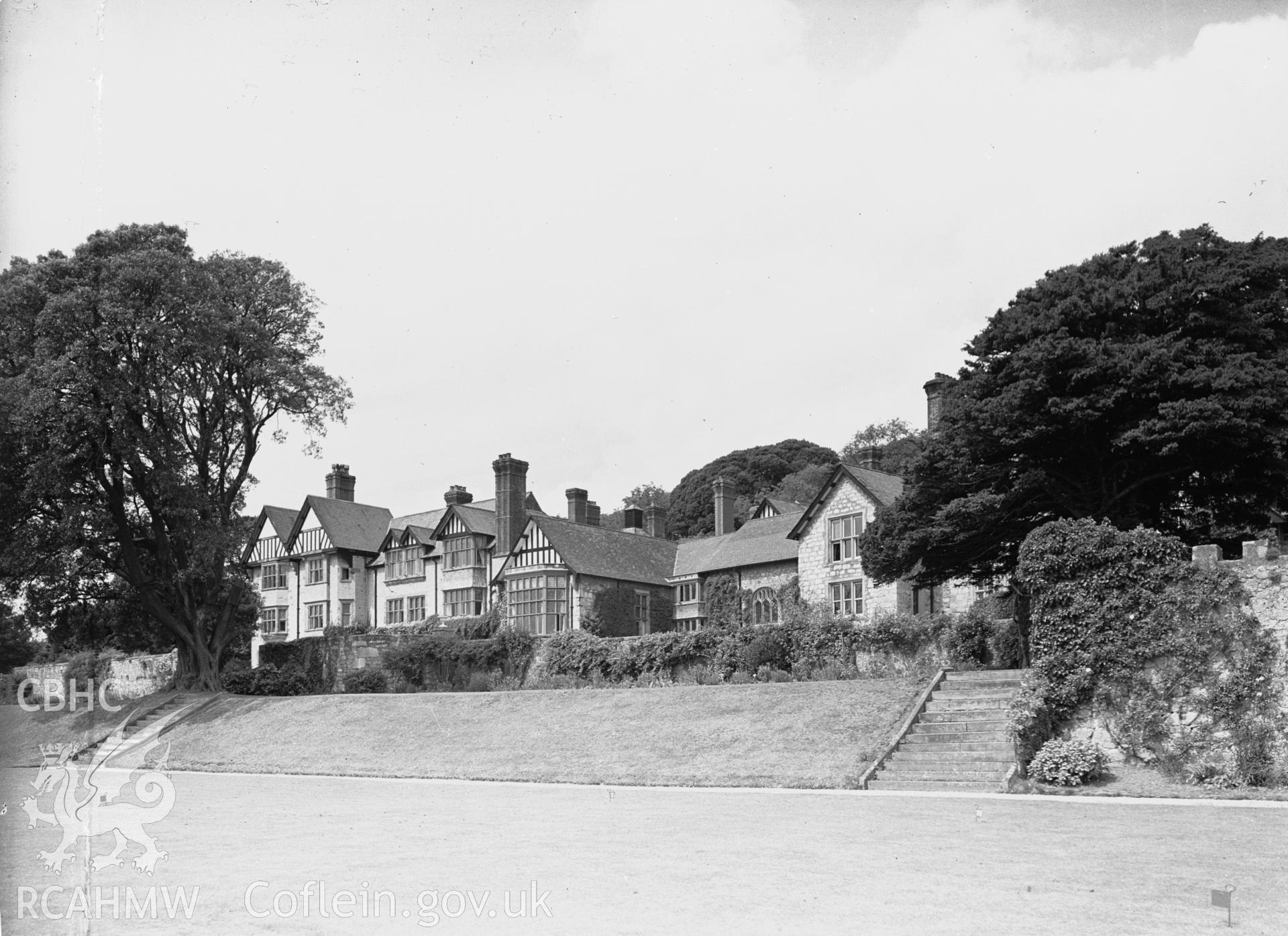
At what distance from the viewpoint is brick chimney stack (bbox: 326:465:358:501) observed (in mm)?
64500

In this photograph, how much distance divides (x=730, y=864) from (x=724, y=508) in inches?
1914

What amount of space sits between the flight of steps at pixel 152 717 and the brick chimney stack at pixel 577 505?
925 inches

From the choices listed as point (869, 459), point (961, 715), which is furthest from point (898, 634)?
point (869, 459)

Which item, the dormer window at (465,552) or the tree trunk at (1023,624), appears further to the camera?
the dormer window at (465,552)

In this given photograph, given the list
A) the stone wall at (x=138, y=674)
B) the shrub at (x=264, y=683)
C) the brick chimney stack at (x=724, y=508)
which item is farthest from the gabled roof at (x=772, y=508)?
the stone wall at (x=138, y=674)

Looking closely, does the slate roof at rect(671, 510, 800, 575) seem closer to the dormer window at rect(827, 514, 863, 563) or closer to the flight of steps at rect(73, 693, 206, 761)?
the dormer window at rect(827, 514, 863, 563)

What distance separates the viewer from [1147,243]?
28.0 m

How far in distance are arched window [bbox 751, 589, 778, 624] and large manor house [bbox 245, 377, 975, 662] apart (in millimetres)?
64

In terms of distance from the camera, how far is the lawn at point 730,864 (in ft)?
27.7

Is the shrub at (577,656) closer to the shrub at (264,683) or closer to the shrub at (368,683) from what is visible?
the shrub at (368,683)

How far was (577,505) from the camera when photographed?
59438 mm

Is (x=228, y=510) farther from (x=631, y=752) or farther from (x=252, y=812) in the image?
(x=252, y=812)

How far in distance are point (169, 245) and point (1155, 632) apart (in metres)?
30.7

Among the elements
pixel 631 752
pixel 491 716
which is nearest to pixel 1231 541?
pixel 631 752
